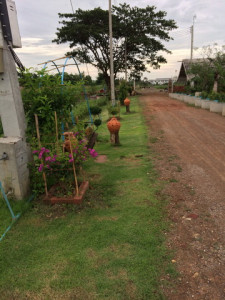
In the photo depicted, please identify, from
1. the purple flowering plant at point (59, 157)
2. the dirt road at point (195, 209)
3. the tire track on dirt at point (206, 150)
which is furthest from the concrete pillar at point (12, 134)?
the tire track on dirt at point (206, 150)

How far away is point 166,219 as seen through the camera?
11.8 ft

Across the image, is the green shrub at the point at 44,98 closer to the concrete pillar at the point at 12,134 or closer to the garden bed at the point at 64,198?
the concrete pillar at the point at 12,134

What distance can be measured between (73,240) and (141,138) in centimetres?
613

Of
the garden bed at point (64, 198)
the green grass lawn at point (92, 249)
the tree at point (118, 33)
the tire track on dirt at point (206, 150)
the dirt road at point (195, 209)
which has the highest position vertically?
the tree at point (118, 33)

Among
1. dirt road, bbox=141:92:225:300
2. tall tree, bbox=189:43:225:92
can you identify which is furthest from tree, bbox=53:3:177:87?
dirt road, bbox=141:92:225:300

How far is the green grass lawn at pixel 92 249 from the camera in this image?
248cm

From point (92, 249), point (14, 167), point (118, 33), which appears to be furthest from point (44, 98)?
point (118, 33)

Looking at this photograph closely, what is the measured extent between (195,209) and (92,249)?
5.96ft

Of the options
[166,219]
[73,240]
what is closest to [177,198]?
[166,219]

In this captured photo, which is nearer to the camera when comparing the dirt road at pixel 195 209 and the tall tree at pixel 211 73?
the dirt road at pixel 195 209

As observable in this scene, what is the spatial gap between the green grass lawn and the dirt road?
0.21 m

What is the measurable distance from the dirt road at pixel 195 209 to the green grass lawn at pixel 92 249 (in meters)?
0.21

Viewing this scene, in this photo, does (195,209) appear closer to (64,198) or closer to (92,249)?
(92,249)

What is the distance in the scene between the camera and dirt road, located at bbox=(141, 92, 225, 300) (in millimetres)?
2502
